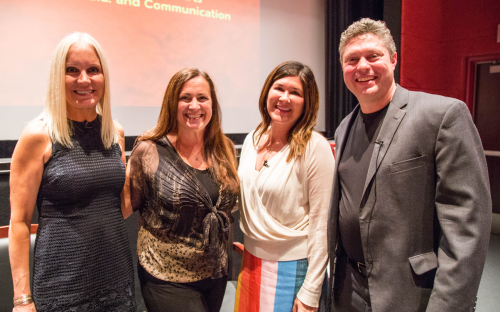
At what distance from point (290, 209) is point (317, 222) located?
0.14 metres

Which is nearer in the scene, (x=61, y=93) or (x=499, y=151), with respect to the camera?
(x=61, y=93)

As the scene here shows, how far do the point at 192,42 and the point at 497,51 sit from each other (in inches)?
164

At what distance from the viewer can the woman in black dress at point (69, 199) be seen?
51.4 inches

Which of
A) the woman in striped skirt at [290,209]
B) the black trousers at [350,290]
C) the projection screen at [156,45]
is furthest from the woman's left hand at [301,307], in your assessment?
the projection screen at [156,45]

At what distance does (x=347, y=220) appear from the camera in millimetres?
1396

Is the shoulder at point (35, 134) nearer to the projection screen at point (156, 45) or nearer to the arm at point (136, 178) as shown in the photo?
the arm at point (136, 178)

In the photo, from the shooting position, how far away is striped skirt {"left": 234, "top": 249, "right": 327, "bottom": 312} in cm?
156

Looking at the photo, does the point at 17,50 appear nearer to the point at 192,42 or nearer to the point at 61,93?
the point at 192,42

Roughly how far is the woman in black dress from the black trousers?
3.22 ft

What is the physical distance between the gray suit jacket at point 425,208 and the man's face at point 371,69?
2.4 inches

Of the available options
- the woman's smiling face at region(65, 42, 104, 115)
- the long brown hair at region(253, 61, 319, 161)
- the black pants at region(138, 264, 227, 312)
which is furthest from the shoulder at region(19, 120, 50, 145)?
the long brown hair at region(253, 61, 319, 161)

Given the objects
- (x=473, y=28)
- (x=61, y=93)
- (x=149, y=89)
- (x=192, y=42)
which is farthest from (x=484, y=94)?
(x=61, y=93)

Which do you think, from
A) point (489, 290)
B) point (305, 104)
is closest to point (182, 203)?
point (305, 104)

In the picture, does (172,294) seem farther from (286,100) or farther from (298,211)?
(286,100)
